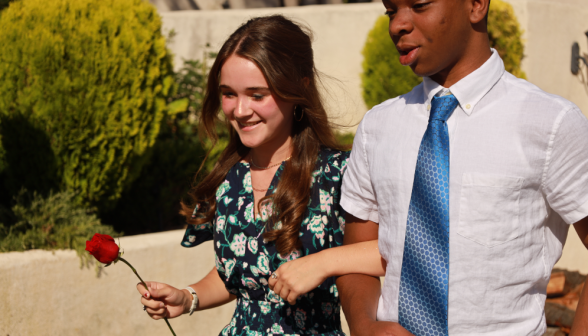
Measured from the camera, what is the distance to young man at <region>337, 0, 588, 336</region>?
4.15 ft

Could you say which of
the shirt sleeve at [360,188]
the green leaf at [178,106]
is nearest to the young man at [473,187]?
the shirt sleeve at [360,188]

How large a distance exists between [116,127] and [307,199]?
105 inches

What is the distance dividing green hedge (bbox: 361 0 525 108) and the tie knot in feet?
18.7

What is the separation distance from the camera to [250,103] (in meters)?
2.03

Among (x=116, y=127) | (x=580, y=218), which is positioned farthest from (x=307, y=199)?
(x=116, y=127)

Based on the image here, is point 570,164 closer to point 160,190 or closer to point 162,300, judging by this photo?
point 162,300

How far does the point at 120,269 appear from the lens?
12.5ft

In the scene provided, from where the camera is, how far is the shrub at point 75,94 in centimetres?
407

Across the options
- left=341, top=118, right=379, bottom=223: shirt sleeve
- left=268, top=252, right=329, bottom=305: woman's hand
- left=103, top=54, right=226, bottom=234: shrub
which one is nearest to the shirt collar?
left=341, top=118, right=379, bottom=223: shirt sleeve

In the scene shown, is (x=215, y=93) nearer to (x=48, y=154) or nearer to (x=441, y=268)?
(x=441, y=268)

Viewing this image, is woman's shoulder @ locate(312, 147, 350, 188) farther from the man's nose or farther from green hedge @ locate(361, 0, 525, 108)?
green hedge @ locate(361, 0, 525, 108)

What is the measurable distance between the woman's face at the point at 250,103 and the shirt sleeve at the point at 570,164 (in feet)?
3.59

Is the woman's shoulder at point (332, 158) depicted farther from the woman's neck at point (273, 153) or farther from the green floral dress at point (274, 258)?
the woman's neck at point (273, 153)

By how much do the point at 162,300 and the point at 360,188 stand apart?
37.0 inches
